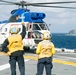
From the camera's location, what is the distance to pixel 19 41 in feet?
30.8

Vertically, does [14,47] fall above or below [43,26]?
below

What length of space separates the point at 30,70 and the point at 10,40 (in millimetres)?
3707

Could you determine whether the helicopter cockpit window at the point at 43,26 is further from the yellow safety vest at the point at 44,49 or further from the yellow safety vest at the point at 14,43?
the yellow safety vest at the point at 44,49

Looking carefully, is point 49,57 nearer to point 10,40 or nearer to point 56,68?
point 10,40

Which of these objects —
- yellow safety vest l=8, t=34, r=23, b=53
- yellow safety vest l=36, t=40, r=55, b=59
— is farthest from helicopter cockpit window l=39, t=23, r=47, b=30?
yellow safety vest l=36, t=40, r=55, b=59

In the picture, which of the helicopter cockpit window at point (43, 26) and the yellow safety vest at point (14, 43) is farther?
the helicopter cockpit window at point (43, 26)

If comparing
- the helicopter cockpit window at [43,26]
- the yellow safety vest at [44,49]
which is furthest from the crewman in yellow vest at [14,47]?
the helicopter cockpit window at [43,26]

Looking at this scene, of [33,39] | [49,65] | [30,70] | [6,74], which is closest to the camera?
[49,65]

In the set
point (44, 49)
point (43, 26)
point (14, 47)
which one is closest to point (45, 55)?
point (44, 49)

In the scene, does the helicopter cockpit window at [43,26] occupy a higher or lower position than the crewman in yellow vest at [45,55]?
higher

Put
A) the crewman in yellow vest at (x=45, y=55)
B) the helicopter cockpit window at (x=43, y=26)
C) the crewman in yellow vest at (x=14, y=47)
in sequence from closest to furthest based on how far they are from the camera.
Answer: the crewman in yellow vest at (x=45, y=55) → the crewman in yellow vest at (x=14, y=47) → the helicopter cockpit window at (x=43, y=26)

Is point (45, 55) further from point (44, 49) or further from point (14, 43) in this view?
point (14, 43)

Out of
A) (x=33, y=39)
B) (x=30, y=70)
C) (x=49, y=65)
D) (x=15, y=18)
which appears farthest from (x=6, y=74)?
(x=15, y=18)

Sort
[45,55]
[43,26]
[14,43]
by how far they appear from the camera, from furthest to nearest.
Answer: [43,26] → [14,43] → [45,55]
